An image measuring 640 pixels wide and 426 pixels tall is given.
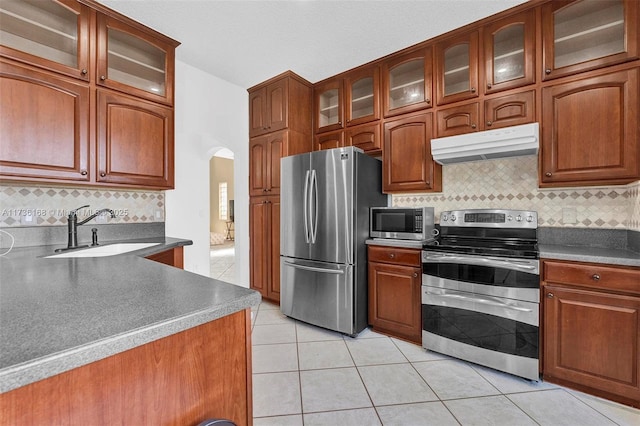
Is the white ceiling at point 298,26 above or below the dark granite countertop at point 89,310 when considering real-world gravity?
above

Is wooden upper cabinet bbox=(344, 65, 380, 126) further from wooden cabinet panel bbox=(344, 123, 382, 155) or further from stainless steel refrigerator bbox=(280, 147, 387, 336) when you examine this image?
stainless steel refrigerator bbox=(280, 147, 387, 336)

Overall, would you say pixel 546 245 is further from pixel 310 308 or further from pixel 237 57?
pixel 237 57

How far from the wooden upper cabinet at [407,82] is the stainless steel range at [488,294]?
115cm

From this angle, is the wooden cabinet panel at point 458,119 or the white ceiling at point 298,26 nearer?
the white ceiling at point 298,26

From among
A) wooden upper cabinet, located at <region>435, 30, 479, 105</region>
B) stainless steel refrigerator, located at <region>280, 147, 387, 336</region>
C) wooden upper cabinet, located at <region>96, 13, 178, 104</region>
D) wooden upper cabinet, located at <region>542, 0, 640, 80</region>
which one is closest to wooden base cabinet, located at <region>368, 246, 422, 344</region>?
stainless steel refrigerator, located at <region>280, 147, 387, 336</region>

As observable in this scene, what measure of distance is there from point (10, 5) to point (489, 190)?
3717mm

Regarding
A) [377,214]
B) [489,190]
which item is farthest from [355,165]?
[489,190]

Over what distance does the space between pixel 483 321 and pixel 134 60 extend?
134 inches

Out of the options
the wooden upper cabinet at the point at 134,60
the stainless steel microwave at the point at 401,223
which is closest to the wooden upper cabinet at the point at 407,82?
the stainless steel microwave at the point at 401,223

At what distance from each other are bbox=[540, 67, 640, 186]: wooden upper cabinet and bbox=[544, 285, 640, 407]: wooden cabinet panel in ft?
2.63

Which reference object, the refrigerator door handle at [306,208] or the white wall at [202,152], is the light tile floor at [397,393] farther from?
the white wall at [202,152]

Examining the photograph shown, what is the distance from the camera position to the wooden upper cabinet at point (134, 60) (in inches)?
86.4

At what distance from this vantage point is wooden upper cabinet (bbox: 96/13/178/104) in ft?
7.20

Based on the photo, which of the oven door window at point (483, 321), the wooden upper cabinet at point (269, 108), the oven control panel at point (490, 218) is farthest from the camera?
the wooden upper cabinet at point (269, 108)
